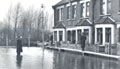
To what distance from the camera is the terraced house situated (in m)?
33.3

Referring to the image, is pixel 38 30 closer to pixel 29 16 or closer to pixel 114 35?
pixel 29 16

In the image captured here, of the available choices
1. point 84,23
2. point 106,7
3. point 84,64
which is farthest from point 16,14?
point 84,64

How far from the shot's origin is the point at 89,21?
127 feet

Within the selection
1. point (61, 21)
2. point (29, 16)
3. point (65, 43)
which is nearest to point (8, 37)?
point (29, 16)

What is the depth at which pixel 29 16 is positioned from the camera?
85.9m

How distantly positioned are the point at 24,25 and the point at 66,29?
35680 mm

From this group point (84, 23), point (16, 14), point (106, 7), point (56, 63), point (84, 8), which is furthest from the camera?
point (16, 14)

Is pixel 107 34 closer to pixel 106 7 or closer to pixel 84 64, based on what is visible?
pixel 106 7

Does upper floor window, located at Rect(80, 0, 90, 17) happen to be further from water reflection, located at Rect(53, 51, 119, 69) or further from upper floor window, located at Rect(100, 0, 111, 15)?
water reflection, located at Rect(53, 51, 119, 69)

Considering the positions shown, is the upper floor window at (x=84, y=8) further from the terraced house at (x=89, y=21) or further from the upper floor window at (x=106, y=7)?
the upper floor window at (x=106, y=7)

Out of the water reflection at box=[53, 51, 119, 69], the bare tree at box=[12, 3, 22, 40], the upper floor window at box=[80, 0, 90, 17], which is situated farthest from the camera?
the bare tree at box=[12, 3, 22, 40]

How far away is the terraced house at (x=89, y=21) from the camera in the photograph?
33344 millimetres

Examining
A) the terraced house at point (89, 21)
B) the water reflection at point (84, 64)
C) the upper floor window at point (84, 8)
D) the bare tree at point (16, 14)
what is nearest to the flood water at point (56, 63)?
the water reflection at point (84, 64)

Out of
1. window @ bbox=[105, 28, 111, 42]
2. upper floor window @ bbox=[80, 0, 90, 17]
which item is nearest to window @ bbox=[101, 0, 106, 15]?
window @ bbox=[105, 28, 111, 42]
